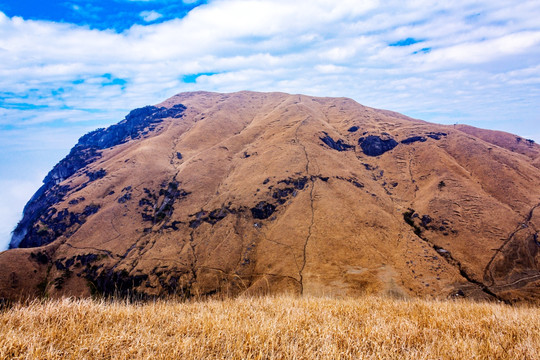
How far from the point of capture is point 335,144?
103 m

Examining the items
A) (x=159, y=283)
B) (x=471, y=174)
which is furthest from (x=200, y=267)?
(x=471, y=174)

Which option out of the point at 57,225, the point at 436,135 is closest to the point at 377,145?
the point at 436,135

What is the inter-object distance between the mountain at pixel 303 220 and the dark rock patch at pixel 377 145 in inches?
23.4

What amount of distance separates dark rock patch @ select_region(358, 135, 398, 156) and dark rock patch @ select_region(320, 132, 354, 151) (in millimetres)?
6194

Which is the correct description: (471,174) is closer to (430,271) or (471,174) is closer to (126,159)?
(430,271)

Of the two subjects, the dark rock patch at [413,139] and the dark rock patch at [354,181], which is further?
the dark rock patch at [413,139]

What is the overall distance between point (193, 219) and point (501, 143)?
135 metres

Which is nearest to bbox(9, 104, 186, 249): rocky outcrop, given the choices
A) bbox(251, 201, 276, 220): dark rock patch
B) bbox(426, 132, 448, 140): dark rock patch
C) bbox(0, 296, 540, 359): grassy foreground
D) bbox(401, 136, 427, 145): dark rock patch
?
bbox(251, 201, 276, 220): dark rock patch

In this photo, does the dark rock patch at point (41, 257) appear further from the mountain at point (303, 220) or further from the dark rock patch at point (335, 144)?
the dark rock patch at point (335, 144)

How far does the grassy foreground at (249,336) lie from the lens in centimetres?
311

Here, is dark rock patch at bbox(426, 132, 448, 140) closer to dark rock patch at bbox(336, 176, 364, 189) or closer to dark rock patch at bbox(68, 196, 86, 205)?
dark rock patch at bbox(336, 176, 364, 189)

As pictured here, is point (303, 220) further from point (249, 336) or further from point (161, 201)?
point (249, 336)

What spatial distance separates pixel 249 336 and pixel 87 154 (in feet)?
585

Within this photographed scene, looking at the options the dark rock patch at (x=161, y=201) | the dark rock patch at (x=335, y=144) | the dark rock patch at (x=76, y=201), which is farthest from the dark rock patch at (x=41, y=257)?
the dark rock patch at (x=335, y=144)
